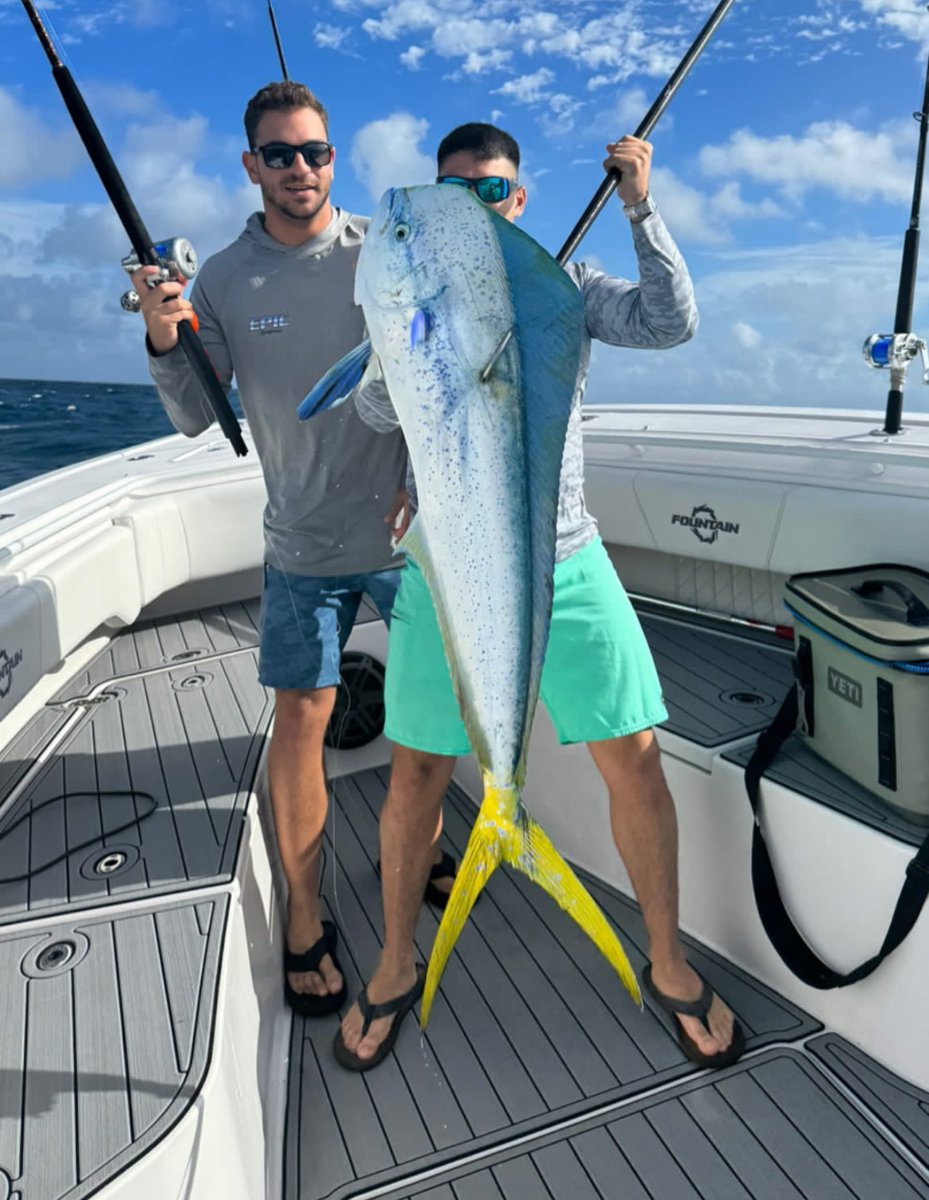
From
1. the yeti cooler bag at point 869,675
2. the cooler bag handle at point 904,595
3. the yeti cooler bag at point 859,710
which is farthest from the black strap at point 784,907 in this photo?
the cooler bag handle at point 904,595

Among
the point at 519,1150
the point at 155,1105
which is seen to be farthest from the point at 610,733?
the point at 155,1105

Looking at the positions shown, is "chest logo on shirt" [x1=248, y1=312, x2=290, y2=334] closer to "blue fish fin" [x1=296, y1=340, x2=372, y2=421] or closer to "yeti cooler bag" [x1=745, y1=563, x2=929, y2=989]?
"blue fish fin" [x1=296, y1=340, x2=372, y2=421]

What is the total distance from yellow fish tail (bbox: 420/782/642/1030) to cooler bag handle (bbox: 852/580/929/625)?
116 centimetres

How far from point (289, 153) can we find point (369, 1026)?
209cm

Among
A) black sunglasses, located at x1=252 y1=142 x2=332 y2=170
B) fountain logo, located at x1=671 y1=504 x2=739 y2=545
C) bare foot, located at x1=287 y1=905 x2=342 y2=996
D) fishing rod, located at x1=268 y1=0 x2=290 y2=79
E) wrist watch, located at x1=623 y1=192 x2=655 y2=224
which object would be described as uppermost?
fishing rod, located at x1=268 y1=0 x2=290 y2=79

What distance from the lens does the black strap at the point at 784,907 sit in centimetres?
203

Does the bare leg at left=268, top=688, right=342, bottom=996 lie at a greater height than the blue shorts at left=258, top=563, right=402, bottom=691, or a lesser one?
lesser

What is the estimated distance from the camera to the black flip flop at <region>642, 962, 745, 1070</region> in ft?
7.27

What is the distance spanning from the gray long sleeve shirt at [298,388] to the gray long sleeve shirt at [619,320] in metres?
0.33

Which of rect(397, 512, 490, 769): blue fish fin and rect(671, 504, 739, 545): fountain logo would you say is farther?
rect(671, 504, 739, 545): fountain logo

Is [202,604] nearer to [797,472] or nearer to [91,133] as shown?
[91,133]

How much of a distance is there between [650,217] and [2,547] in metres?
2.58

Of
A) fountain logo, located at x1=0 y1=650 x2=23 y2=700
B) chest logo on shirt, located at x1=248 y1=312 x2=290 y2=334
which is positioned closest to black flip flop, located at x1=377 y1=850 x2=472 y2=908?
fountain logo, located at x1=0 y1=650 x2=23 y2=700

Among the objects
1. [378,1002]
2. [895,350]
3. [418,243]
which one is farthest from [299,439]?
[895,350]
